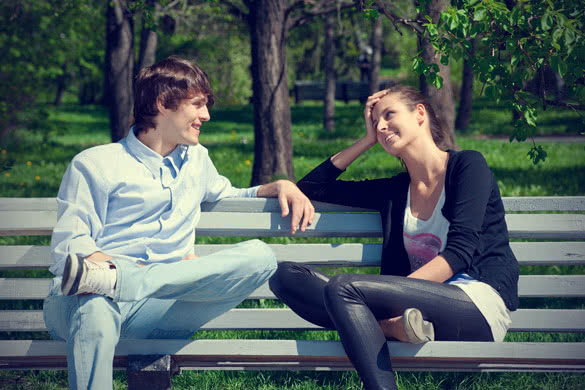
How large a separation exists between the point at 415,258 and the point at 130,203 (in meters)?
1.32

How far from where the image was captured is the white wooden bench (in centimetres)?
305

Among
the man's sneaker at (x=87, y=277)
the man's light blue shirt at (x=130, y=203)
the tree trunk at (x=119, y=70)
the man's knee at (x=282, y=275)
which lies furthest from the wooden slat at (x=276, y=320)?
the tree trunk at (x=119, y=70)

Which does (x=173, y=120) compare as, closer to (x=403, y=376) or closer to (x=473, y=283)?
(x=473, y=283)

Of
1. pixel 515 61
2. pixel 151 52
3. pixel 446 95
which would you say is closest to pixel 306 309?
pixel 515 61

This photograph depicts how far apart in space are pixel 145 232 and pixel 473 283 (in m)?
1.46

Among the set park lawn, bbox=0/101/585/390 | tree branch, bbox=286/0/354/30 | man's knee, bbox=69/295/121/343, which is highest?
tree branch, bbox=286/0/354/30

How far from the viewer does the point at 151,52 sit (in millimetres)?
12812

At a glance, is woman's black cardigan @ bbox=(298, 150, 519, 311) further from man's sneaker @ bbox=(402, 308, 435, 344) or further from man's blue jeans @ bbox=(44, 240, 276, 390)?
man's blue jeans @ bbox=(44, 240, 276, 390)

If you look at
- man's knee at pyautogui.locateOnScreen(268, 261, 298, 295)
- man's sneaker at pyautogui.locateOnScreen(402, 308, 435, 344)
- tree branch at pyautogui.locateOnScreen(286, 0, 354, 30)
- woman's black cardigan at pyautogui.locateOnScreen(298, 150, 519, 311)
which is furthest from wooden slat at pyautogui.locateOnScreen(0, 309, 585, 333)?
tree branch at pyautogui.locateOnScreen(286, 0, 354, 30)

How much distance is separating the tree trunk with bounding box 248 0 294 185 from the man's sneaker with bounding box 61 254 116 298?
5895 millimetres

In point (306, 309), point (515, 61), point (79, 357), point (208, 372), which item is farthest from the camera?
point (208, 372)

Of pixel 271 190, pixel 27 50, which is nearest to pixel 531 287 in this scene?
pixel 271 190

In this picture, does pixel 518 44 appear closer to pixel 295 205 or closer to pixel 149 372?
pixel 295 205

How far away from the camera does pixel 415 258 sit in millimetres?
3295
